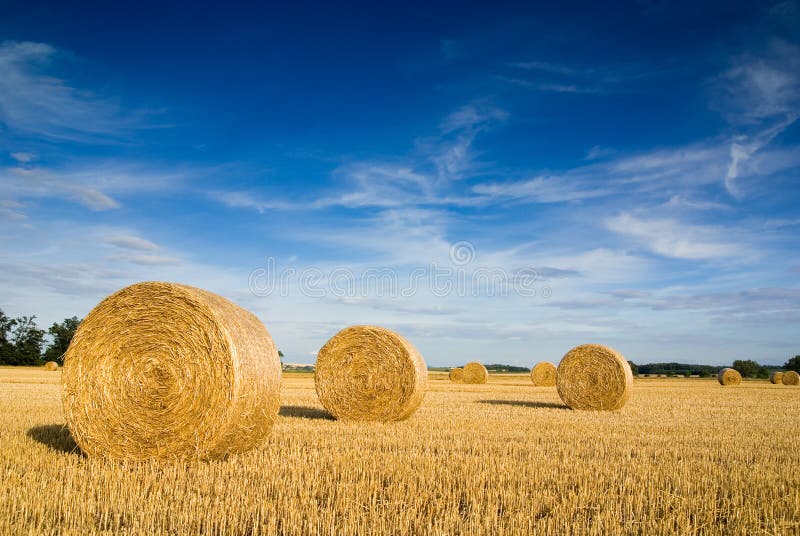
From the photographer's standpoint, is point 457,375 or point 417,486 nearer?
point 417,486

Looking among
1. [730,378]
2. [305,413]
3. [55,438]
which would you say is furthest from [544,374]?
[55,438]

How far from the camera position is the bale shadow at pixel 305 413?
11969 mm

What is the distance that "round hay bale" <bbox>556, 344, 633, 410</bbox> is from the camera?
1546 cm

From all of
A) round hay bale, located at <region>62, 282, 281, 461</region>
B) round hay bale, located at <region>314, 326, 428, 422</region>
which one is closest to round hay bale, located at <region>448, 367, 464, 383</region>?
round hay bale, located at <region>314, 326, 428, 422</region>

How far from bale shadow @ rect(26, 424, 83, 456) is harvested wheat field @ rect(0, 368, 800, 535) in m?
0.03

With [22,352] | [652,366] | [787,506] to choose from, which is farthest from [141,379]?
[652,366]

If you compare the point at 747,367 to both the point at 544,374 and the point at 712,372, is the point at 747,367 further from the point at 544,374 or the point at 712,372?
the point at 544,374

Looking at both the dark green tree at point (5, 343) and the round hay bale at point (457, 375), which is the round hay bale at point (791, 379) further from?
the dark green tree at point (5, 343)

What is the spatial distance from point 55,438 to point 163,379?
7.10 ft

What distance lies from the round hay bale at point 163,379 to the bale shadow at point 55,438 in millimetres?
471

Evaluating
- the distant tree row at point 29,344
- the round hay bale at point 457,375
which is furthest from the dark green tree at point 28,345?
the round hay bale at point 457,375

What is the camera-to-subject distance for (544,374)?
31188 mm

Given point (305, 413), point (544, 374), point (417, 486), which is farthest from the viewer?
point (544, 374)

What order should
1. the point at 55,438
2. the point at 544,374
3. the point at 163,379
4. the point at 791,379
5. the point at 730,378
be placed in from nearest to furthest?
the point at 163,379
the point at 55,438
the point at 544,374
the point at 730,378
the point at 791,379
